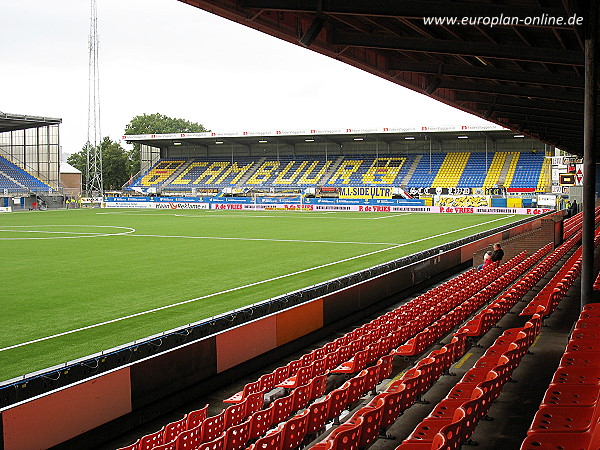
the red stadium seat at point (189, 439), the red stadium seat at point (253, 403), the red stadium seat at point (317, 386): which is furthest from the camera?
the red stadium seat at point (317, 386)

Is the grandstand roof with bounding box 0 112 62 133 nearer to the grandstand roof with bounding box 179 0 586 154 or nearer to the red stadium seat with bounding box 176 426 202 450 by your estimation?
the grandstand roof with bounding box 179 0 586 154

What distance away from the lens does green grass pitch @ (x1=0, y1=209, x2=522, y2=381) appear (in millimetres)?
13227

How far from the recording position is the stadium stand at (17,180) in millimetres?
68188

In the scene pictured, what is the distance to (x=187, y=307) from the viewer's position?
15547 mm

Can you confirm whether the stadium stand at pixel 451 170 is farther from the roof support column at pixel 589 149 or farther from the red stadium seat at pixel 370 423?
the red stadium seat at pixel 370 423

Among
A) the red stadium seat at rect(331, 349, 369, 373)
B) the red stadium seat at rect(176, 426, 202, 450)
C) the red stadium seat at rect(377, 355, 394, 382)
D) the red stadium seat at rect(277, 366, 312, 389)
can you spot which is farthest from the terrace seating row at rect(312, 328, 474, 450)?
Answer: the red stadium seat at rect(277, 366, 312, 389)

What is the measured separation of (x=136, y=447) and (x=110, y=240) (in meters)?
27.6

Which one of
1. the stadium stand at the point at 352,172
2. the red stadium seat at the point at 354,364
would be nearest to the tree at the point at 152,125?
the stadium stand at the point at 352,172

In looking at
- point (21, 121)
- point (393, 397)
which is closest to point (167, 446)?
point (393, 397)

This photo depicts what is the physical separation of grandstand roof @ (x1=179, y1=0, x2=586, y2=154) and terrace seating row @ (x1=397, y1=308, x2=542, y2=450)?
4.33 meters

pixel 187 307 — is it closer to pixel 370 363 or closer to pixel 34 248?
pixel 370 363

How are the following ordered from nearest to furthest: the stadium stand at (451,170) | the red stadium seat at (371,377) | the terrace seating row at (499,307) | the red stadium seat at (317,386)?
the red stadium seat at (317,386) → the red stadium seat at (371,377) → the terrace seating row at (499,307) → the stadium stand at (451,170)

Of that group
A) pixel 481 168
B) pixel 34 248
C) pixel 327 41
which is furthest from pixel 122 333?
pixel 481 168

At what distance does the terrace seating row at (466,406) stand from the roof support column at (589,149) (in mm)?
2599
